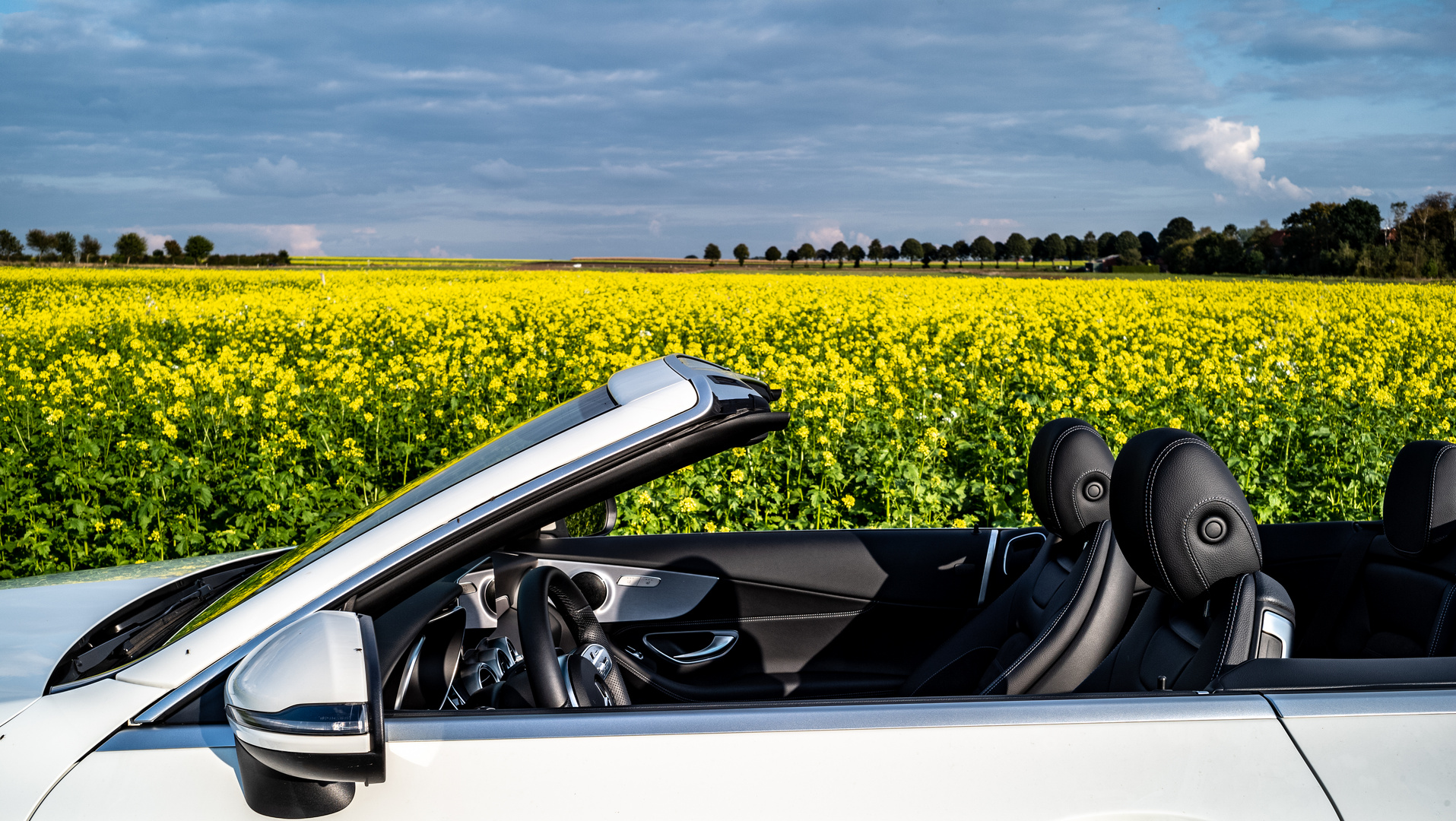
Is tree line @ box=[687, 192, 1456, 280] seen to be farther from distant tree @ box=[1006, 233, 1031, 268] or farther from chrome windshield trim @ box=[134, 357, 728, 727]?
chrome windshield trim @ box=[134, 357, 728, 727]

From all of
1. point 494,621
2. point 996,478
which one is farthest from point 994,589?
point 996,478

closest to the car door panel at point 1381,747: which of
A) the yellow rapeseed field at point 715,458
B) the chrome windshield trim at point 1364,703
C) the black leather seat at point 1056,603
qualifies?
the chrome windshield trim at point 1364,703

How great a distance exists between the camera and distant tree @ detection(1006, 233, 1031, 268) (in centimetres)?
7750

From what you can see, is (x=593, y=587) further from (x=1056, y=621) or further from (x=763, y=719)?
(x=763, y=719)

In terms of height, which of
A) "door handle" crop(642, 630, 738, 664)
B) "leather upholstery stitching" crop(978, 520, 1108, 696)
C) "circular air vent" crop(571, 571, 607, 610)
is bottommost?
"door handle" crop(642, 630, 738, 664)

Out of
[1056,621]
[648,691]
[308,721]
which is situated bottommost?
[648,691]

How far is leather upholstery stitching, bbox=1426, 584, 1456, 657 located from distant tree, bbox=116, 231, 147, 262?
7564 centimetres

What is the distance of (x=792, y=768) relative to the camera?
131 centimetres

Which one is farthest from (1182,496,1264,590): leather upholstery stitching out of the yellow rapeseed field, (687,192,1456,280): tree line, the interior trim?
(687,192,1456,280): tree line

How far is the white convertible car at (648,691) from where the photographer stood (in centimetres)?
129

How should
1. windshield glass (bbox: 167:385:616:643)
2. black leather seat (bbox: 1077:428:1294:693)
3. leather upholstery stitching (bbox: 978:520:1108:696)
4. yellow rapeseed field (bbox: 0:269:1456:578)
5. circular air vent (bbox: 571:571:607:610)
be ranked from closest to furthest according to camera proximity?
windshield glass (bbox: 167:385:616:643)
black leather seat (bbox: 1077:428:1294:693)
leather upholstery stitching (bbox: 978:520:1108:696)
circular air vent (bbox: 571:571:607:610)
yellow rapeseed field (bbox: 0:269:1456:578)

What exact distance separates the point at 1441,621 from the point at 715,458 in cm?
412

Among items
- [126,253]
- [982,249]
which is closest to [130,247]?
[126,253]

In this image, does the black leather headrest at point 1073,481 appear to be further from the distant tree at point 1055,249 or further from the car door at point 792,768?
the distant tree at point 1055,249
